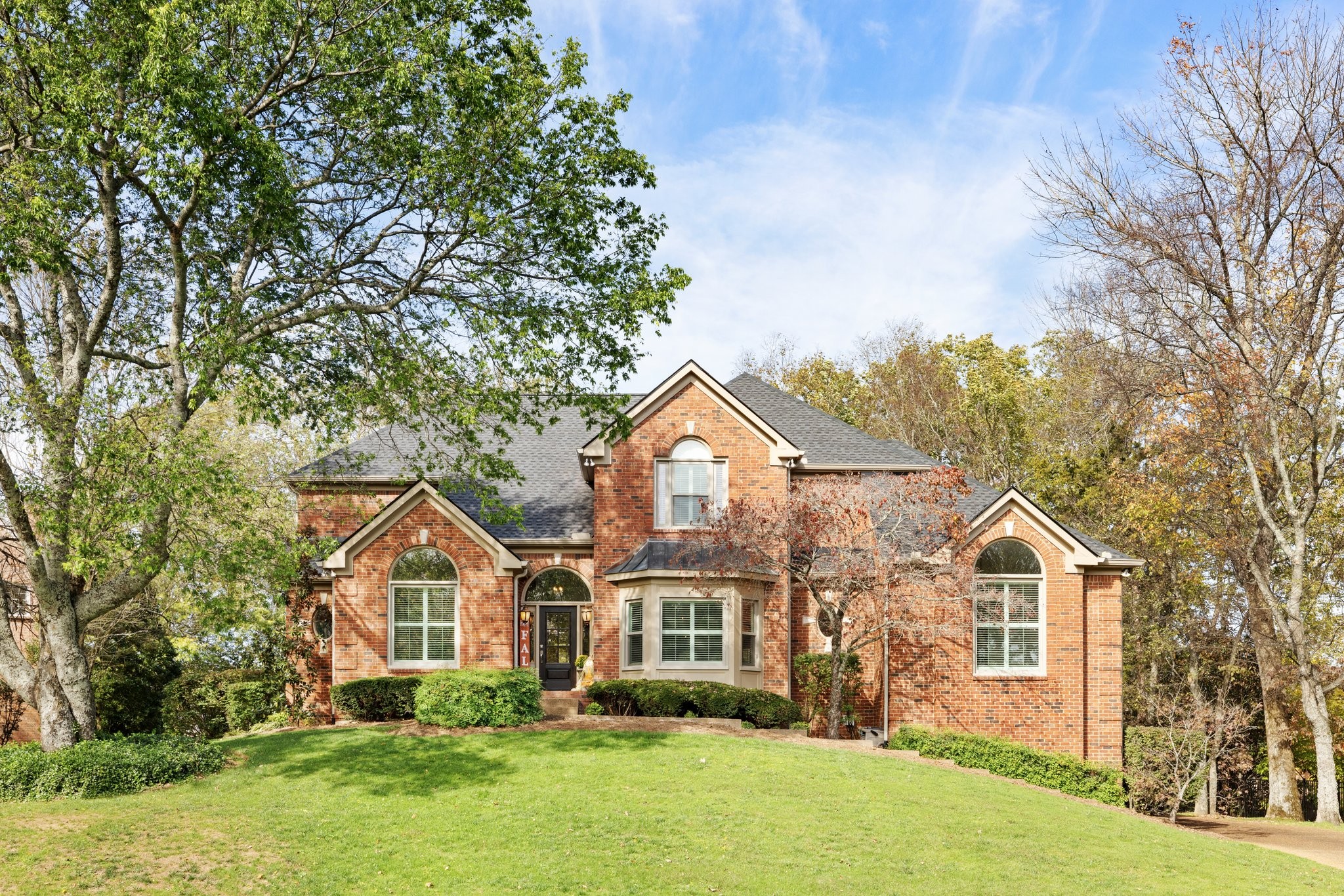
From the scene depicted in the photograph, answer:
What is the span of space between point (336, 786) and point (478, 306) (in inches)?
326

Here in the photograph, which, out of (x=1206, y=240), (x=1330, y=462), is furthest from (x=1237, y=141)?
(x=1330, y=462)

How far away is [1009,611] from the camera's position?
24078 millimetres

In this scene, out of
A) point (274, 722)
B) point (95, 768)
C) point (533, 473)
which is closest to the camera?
point (95, 768)

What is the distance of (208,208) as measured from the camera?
1816 cm

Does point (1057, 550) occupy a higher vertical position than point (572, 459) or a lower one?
lower

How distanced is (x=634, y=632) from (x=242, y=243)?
11.3m

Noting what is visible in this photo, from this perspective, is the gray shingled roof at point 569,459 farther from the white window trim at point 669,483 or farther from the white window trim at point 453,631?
the white window trim at point 453,631

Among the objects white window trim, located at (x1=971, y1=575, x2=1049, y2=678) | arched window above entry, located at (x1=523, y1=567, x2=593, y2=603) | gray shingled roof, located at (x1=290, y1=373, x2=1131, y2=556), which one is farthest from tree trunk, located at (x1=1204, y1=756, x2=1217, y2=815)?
arched window above entry, located at (x1=523, y1=567, x2=593, y2=603)

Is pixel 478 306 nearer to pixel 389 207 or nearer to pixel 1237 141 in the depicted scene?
pixel 389 207

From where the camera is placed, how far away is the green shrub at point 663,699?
21.3 metres

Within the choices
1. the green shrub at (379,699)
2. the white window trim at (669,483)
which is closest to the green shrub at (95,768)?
the green shrub at (379,699)

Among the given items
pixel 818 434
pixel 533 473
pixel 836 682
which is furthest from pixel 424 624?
pixel 818 434

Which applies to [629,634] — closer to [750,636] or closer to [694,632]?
[694,632]

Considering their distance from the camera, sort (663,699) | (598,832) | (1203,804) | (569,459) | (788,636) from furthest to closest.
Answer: (1203,804) < (569,459) < (788,636) < (663,699) < (598,832)
